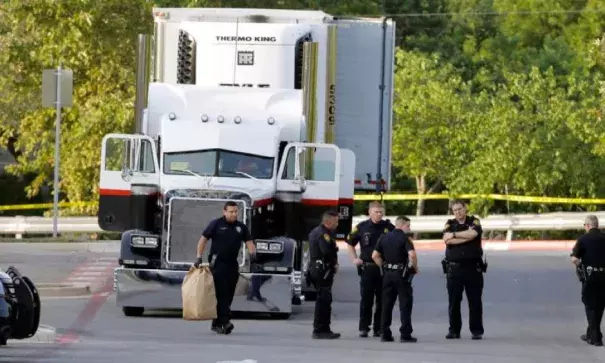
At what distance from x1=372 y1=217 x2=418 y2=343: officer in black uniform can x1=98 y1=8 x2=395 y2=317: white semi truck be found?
2129mm

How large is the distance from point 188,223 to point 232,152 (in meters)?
1.55

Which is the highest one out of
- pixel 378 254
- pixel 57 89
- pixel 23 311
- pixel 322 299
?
pixel 57 89

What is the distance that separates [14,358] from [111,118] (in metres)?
24.2

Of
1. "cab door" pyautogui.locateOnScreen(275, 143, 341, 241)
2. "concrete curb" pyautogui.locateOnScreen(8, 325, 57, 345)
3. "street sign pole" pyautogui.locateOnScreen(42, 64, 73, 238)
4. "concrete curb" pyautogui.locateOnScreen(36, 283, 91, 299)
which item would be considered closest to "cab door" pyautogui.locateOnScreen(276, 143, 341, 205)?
"cab door" pyautogui.locateOnScreen(275, 143, 341, 241)

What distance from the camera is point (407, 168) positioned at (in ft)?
162

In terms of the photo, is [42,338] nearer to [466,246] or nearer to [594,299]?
[466,246]

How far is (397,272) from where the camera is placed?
20469 mm

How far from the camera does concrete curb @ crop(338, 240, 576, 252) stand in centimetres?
3844

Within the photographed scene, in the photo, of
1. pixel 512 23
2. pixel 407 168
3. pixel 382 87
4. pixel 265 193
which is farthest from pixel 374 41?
pixel 512 23

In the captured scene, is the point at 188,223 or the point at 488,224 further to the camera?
the point at 488,224

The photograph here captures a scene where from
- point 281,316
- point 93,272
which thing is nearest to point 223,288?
point 281,316

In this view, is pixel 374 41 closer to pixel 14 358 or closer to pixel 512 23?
pixel 14 358

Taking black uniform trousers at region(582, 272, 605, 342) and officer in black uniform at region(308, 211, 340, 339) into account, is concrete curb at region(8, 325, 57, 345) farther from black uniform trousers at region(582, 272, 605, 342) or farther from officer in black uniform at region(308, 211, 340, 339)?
black uniform trousers at region(582, 272, 605, 342)

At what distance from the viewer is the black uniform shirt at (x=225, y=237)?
68.1ft
